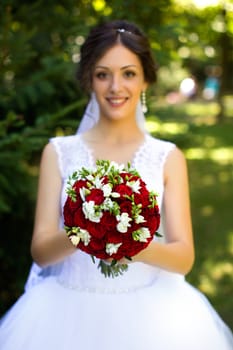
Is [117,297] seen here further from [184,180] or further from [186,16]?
[186,16]

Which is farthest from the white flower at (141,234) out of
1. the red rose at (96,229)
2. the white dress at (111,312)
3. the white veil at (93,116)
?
the white veil at (93,116)

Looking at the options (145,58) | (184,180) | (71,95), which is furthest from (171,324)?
(71,95)

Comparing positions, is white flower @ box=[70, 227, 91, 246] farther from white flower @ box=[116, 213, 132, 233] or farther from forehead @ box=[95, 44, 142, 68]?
forehead @ box=[95, 44, 142, 68]

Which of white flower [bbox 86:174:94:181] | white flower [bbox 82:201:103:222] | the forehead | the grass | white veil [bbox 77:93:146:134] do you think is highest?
the forehead

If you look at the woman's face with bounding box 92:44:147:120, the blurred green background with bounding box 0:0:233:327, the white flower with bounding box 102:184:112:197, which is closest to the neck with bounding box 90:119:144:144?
the woman's face with bounding box 92:44:147:120

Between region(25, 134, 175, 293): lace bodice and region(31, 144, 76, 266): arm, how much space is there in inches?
1.5

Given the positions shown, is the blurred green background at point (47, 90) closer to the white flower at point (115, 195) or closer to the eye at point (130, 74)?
the eye at point (130, 74)

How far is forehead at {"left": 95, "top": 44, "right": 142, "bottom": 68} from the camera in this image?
2912 millimetres

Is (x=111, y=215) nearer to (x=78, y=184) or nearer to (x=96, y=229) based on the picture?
(x=96, y=229)

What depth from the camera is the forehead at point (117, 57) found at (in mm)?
2912

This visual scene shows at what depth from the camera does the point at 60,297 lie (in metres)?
2.76

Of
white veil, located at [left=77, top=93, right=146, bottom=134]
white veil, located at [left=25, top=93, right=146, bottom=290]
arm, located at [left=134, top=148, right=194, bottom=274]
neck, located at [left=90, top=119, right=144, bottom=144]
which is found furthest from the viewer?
white veil, located at [left=77, top=93, right=146, bottom=134]

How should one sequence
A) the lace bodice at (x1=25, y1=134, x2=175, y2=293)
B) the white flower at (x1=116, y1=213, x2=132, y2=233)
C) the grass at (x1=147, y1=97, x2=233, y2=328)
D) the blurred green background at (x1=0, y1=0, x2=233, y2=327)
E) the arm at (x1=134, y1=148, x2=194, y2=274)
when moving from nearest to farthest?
the white flower at (x1=116, y1=213, x2=132, y2=233) < the arm at (x1=134, y1=148, x2=194, y2=274) < the lace bodice at (x1=25, y1=134, x2=175, y2=293) < the blurred green background at (x1=0, y1=0, x2=233, y2=327) < the grass at (x1=147, y1=97, x2=233, y2=328)

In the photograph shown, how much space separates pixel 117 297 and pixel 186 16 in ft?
10.6
